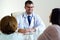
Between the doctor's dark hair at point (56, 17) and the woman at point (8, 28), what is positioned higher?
the doctor's dark hair at point (56, 17)

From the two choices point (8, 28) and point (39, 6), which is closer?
point (8, 28)

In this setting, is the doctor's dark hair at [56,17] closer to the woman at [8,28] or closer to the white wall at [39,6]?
the woman at [8,28]

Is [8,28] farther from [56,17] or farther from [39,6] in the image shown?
[39,6]

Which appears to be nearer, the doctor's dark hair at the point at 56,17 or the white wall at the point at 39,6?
the doctor's dark hair at the point at 56,17

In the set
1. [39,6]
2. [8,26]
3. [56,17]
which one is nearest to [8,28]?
[8,26]

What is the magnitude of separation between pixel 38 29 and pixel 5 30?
79 cm

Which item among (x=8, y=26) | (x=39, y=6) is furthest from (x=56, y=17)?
(x=39, y=6)

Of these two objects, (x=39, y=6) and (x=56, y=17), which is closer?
(x=56, y=17)

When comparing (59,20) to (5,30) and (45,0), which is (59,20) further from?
(45,0)

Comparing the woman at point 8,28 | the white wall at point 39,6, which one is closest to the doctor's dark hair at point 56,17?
the woman at point 8,28

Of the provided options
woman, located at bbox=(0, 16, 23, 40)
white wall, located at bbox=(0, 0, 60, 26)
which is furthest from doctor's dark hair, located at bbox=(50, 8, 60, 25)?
white wall, located at bbox=(0, 0, 60, 26)

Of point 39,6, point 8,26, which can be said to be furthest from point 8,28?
point 39,6

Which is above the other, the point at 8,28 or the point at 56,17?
the point at 56,17

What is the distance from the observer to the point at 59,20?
1.54 metres
